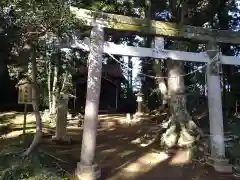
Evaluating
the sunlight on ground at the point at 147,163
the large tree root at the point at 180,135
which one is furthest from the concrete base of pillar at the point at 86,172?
the large tree root at the point at 180,135

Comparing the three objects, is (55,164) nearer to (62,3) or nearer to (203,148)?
(62,3)

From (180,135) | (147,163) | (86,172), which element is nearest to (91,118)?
(86,172)

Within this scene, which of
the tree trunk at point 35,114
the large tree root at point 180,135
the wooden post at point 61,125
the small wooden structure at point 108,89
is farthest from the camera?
the small wooden structure at point 108,89

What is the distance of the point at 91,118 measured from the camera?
21.8ft

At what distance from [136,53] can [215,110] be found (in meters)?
2.73

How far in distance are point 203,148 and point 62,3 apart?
21.2 ft

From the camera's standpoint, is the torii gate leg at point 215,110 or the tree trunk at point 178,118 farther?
the tree trunk at point 178,118

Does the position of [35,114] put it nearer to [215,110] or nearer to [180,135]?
[215,110]

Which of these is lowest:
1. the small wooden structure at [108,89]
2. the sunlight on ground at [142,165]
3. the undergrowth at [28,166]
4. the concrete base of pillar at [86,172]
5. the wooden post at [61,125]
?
the sunlight on ground at [142,165]

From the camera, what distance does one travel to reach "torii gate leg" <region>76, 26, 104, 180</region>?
660 centimetres

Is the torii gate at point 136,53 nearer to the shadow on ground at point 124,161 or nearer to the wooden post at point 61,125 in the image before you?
the shadow on ground at point 124,161

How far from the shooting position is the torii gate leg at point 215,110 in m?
8.02

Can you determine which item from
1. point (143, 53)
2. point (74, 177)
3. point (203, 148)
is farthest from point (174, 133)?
point (74, 177)

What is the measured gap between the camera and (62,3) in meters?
6.02
